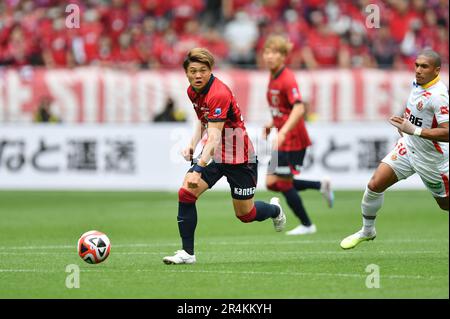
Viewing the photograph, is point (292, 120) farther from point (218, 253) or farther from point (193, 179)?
point (193, 179)

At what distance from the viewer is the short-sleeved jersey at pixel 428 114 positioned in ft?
33.7

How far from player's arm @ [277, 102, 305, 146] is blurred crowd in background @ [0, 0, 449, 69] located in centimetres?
1122

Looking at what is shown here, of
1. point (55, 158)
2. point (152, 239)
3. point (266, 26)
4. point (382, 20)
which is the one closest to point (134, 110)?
point (55, 158)

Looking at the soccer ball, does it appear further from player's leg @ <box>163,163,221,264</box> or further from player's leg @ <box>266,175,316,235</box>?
player's leg @ <box>266,175,316,235</box>

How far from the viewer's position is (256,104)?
78.5 feet

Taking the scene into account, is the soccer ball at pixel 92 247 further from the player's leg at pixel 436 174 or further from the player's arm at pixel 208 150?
the player's leg at pixel 436 174

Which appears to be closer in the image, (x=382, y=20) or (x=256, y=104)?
(x=256, y=104)

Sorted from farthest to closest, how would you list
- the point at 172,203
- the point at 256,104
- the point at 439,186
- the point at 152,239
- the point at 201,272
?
1. the point at 256,104
2. the point at 172,203
3. the point at 152,239
4. the point at 439,186
5. the point at 201,272

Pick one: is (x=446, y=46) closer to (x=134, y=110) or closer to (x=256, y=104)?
(x=256, y=104)

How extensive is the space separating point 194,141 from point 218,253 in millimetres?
1585

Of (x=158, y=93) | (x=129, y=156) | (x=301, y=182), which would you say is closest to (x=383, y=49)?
(x=158, y=93)

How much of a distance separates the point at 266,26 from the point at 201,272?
17.4 meters

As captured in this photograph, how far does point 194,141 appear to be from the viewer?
420 inches

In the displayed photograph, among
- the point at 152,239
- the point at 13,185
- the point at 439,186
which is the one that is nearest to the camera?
the point at 439,186
